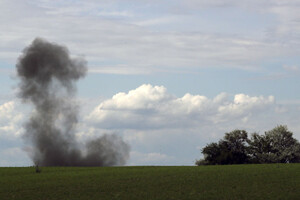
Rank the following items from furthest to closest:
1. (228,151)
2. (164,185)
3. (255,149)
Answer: (255,149) < (228,151) < (164,185)

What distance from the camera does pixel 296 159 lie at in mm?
117500

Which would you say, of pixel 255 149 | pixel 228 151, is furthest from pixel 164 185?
pixel 255 149

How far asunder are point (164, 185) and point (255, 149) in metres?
71.9

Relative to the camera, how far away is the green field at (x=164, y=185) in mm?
45812

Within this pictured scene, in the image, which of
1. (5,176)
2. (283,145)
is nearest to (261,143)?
(283,145)

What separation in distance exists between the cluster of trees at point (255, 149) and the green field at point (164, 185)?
4472 cm

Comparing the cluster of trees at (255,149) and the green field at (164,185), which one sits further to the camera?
the cluster of trees at (255,149)

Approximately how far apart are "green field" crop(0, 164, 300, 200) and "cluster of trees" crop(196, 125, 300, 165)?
44.7 meters

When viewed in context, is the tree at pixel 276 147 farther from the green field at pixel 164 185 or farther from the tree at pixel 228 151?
the green field at pixel 164 185

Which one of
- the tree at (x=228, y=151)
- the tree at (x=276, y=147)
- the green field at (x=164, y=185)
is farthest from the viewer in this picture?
the tree at (x=276, y=147)

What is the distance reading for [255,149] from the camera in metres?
119

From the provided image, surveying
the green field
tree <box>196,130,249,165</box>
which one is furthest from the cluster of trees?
the green field

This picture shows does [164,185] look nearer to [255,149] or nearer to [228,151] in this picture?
[228,151]

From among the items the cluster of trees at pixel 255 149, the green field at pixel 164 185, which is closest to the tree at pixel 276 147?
the cluster of trees at pixel 255 149
